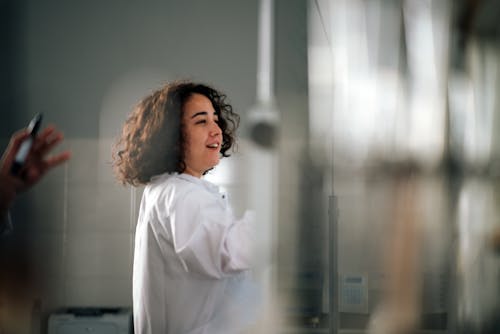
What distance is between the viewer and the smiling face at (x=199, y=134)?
101cm

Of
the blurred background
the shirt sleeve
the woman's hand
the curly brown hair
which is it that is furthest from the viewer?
the curly brown hair

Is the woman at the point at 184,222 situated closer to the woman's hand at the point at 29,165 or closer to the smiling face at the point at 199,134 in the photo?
the smiling face at the point at 199,134

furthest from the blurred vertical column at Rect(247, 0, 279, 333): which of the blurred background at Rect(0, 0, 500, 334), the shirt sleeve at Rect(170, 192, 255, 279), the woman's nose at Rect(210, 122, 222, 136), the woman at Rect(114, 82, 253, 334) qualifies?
the woman's nose at Rect(210, 122, 222, 136)

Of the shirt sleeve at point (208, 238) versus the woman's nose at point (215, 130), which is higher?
the woman's nose at point (215, 130)

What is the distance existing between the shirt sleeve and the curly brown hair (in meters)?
0.13

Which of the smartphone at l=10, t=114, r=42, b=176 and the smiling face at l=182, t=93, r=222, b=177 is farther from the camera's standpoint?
the smiling face at l=182, t=93, r=222, b=177

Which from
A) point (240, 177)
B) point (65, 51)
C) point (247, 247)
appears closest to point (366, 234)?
point (247, 247)

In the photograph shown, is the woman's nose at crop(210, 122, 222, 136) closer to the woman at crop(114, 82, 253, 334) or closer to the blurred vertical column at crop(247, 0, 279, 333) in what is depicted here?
the woman at crop(114, 82, 253, 334)

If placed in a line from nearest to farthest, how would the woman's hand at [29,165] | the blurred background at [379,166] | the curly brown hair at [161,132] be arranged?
1. the blurred background at [379,166]
2. the woman's hand at [29,165]
3. the curly brown hair at [161,132]

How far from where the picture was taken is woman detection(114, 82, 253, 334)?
86cm

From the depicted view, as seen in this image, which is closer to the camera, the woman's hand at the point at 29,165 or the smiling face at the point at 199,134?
the woman's hand at the point at 29,165

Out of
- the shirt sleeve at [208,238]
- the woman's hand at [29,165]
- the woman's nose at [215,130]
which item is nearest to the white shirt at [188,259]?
the shirt sleeve at [208,238]

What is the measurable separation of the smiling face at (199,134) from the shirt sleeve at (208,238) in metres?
0.12

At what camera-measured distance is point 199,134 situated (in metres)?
1.02
